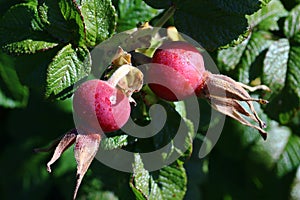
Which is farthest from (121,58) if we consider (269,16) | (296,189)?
(296,189)

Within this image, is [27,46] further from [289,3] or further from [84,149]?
[289,3]

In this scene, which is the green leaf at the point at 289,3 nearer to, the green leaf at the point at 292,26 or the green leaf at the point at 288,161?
the green leaf at the point at 292,26

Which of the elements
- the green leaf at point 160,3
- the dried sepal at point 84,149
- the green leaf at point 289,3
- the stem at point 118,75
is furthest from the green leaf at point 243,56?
the dried sepal at point 84,149

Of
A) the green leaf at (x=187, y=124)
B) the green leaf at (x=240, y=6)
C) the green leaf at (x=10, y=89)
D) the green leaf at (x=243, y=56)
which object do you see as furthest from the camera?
the green leaf at (x=10, y=89)

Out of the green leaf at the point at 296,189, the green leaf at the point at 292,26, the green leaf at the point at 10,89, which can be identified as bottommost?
the green leaf at the point at 296,189

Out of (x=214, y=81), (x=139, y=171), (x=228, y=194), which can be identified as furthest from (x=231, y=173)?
(x=214, y=81)

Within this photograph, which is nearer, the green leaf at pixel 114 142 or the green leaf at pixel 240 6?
the green leaf at pixel 240 6

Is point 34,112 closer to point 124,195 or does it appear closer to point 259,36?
point 124,195

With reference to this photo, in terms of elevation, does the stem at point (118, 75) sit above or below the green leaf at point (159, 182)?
above
